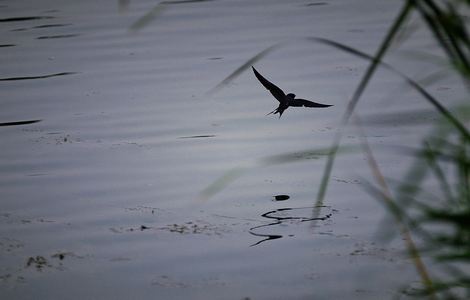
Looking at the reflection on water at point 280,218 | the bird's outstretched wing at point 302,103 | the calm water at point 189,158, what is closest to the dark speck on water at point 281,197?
the calm water at point 189,158

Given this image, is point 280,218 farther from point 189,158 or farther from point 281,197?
point 189,158

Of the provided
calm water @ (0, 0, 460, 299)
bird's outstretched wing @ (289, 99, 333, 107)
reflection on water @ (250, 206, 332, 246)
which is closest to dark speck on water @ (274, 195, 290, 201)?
calm water @ (0, 0, 460, 299)

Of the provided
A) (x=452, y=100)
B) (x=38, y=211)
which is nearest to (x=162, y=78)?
(x=452, y=100)

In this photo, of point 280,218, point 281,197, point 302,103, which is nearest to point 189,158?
point 302,103

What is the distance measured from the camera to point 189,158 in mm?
4250

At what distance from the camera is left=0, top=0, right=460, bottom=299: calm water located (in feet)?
9.25

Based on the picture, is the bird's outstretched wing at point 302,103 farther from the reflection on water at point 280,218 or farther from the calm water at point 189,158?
the reflection on water at point 280,218

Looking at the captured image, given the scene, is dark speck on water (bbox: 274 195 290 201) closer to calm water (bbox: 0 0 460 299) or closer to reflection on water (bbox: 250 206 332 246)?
calm water (bbox: 0 0 460 299)

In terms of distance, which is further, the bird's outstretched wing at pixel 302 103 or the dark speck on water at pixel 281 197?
the bird's outstretched wing at pixel 302 103

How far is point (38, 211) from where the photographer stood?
360 centimetres

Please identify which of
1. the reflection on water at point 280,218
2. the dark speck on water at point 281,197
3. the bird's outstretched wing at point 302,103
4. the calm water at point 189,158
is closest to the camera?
the calm water at point 189,158

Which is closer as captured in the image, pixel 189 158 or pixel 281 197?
pixel 281 197

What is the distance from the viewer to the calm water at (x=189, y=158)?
9.25ft

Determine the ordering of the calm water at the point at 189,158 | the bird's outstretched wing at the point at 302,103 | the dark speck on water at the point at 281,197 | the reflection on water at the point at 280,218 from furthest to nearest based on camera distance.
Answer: the bird's outstretched wing at the point at 302,103 < the dark speck on water at the point at 281,197 < the reflection on water at the point at 280,218 < the calm water at the point at 189,158
